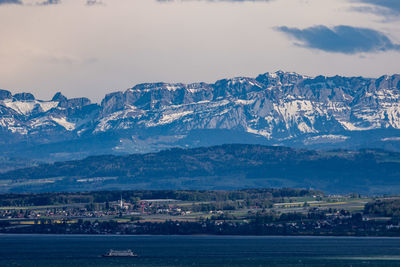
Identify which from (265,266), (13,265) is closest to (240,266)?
(265,266)

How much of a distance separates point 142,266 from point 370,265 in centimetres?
4240

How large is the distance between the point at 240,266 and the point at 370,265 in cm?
2404

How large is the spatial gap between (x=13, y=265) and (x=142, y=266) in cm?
2437

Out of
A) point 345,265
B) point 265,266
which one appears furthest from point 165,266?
point 345,265

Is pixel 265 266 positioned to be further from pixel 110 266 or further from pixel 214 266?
pixel 110 266

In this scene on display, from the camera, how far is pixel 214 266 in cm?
19975

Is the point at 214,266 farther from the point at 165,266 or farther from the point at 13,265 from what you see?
the point at 13,265

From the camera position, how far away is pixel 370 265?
196 m

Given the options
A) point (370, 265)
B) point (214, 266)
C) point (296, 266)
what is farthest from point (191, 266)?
point (370, 265)

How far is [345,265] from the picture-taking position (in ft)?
651

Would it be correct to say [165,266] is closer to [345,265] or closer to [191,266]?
[191,266]

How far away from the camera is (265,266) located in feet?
651

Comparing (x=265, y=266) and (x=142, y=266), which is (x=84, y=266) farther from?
(x=265, y=266)

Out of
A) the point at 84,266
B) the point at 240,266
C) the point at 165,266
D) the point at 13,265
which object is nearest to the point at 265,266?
the point at 240,266
